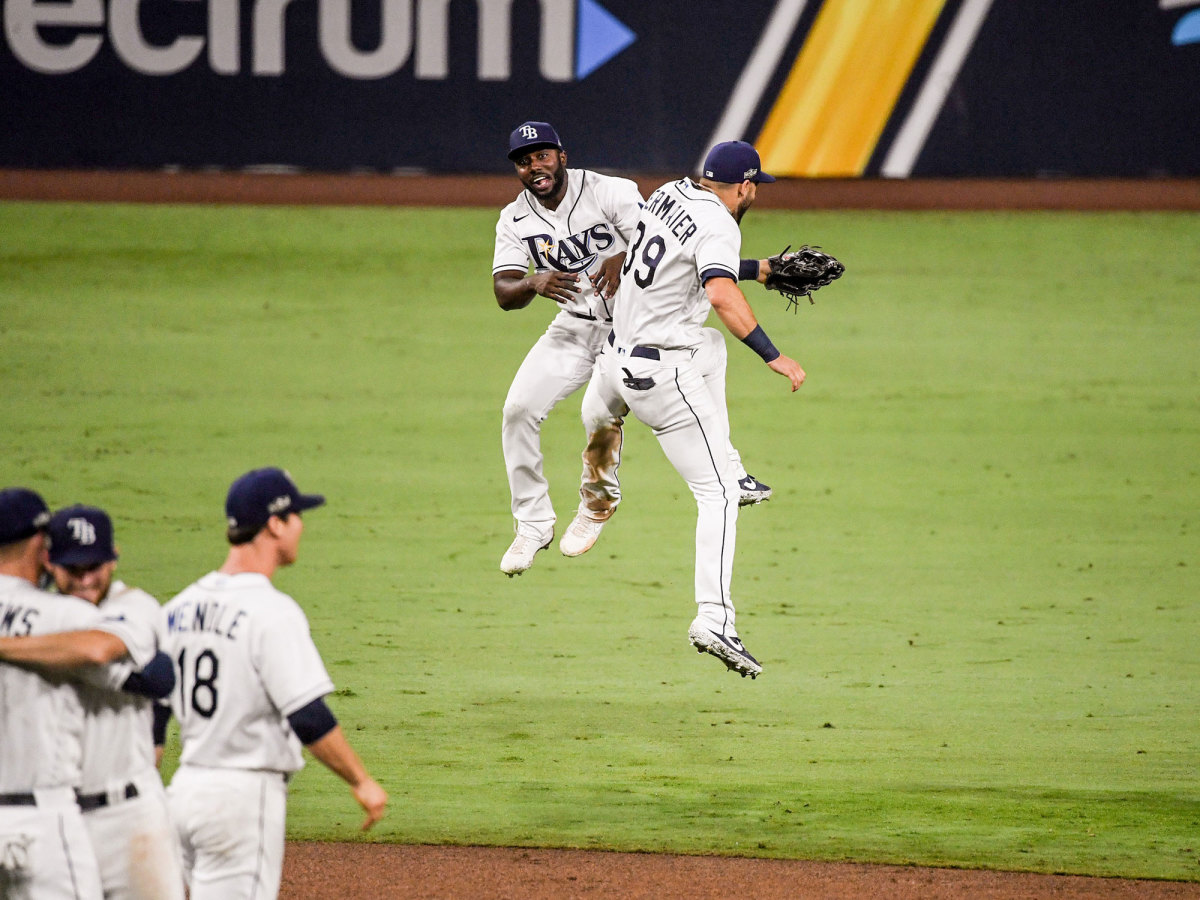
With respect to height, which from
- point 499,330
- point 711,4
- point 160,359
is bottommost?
point 160,359

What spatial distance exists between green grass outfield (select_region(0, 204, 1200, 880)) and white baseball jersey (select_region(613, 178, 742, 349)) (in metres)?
2.44

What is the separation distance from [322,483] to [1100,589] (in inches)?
250

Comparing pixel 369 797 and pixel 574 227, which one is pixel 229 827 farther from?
pixel 574 227

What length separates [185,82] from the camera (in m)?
18.6

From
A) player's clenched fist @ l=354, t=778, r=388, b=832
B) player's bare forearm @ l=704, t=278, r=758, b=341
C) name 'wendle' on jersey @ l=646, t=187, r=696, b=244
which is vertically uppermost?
name 'wendle' on jersey @ l=646, t=187, r=696, b=244

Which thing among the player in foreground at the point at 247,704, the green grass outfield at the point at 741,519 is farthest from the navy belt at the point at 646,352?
the player in foreground at the point at 247,704

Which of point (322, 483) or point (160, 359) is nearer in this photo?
point (322, 483)

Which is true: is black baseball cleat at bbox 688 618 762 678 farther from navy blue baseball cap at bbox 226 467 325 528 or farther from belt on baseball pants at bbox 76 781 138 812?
belt on baseball pants at bbox 76 781 138 812

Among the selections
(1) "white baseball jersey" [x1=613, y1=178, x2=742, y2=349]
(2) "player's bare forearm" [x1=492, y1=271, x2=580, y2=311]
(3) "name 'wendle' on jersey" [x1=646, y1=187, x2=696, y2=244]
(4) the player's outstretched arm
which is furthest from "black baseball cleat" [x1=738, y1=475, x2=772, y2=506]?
(3) "name 'wendle' on jersey" [x1=646, y1=187, x2=696, y2=244]

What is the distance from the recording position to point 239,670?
15.2 ft

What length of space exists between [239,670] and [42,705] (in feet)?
1.76

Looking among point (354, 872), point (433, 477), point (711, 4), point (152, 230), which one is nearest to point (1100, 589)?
point (433, 477)

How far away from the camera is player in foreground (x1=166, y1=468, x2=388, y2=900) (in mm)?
4570

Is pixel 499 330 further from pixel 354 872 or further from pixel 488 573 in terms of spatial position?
pixel 354 872
